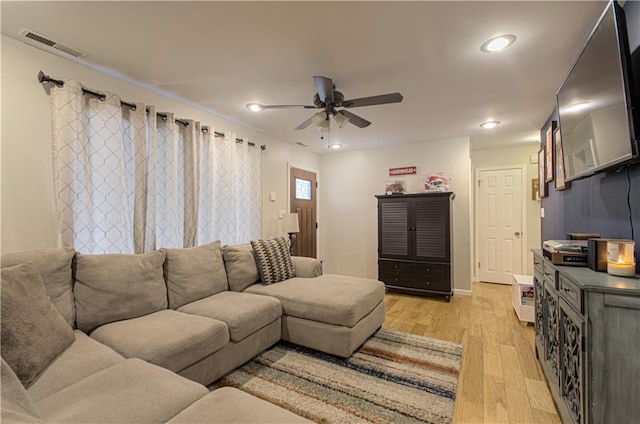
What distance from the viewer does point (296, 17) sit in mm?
1699

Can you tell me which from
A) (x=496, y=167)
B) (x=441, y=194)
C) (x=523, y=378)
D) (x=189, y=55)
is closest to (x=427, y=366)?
(x=523, y=378)

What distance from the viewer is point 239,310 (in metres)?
2.24

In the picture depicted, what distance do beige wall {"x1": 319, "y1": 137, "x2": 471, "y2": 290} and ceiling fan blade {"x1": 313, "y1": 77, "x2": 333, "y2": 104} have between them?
2736 millimetres

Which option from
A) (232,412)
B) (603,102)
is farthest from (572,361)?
(232,412)

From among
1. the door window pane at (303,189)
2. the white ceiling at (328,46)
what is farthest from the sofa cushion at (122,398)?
the door window pane at (303,189)

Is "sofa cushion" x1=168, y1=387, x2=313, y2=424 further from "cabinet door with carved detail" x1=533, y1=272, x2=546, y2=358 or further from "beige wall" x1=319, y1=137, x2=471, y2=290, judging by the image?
"beige wall" x1=319, y1=137, x2=471, y2=290

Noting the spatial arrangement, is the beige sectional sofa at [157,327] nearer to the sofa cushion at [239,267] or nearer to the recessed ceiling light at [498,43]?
the sofa cushion at [239,267]

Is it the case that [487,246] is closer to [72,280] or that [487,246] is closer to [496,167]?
[496,167]

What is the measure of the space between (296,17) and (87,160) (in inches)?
75.6

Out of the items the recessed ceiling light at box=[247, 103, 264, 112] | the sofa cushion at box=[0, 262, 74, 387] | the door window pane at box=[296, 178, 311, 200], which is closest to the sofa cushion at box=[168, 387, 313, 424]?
the sofa cushion at box=[0, 262, 74, 387]

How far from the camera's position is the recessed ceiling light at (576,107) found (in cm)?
171

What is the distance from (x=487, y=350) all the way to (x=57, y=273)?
133 inches

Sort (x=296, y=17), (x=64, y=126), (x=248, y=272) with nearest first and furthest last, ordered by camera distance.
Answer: (x=296, y=17) < (x=64, y=126) < (x=248, y=272)

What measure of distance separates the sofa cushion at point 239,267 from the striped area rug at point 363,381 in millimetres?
696
